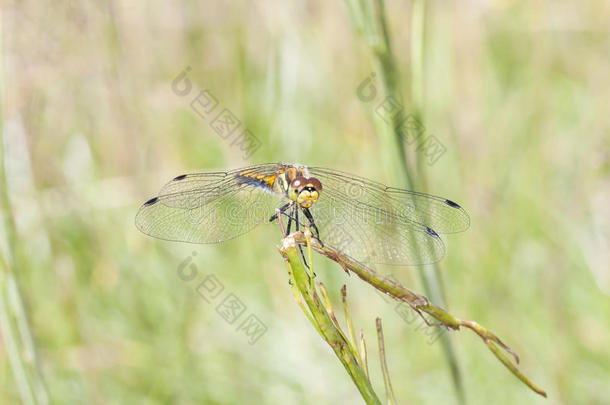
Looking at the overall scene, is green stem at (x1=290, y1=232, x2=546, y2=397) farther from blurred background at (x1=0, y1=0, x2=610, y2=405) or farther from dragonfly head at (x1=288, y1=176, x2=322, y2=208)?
blurred background at (x1=0, y1=0, x2=610, y2=405)

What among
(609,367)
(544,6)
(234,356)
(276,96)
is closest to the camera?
(609,367)

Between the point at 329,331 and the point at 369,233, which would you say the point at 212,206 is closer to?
the point at 369,233

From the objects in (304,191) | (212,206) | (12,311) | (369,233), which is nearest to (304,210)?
(304,191)

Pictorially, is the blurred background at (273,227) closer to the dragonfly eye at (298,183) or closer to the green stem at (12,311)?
the dragonfly eye at (298,183)

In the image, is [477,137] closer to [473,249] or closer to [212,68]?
[473,249]

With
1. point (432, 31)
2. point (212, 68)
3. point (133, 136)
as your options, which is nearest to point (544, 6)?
point (432, 31)

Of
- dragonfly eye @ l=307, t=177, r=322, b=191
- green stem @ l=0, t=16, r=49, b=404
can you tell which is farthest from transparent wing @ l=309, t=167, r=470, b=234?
green stem @ l=0, t=16, r=49, b=404

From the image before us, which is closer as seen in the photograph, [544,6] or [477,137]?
[477,137]
